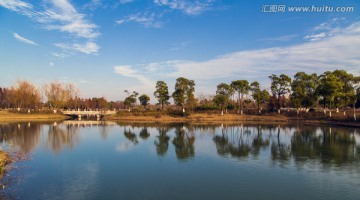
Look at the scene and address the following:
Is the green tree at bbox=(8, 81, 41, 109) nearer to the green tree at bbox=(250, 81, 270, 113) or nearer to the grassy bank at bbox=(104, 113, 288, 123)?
the grassy bank at bbox=(104, 113, 288, 123)

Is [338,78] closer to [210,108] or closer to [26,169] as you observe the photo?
[210,108]

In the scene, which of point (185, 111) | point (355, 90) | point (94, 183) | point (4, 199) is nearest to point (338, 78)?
point (355, 90)

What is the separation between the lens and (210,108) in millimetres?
68875

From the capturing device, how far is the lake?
1396 centimetres

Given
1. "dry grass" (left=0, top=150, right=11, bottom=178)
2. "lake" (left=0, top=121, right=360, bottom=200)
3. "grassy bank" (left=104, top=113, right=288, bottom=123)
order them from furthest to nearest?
1. "grassy bank" (left=104, top=113, right=288, bottom=123)
2. "dry grass" (left=0, top=150, right=11, bottom=178)
3. "lake" (left=0, top=121, right=360, bottom=200)

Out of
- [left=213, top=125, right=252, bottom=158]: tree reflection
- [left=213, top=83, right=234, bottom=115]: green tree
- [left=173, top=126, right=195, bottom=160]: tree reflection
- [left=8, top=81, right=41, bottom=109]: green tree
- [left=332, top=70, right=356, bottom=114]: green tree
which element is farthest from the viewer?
[left=8, top=81, right=41, bottom=109]: green tree

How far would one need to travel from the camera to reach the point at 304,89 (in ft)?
Answer: 191

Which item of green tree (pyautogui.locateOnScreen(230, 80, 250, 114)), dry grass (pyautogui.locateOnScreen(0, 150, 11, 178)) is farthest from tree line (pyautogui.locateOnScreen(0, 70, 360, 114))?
dry grass (pyautogui.locateOnScreen(0, 150, 11, 178))

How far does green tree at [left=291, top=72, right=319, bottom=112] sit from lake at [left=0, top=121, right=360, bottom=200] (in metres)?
27.3

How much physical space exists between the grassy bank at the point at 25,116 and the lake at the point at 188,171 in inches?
1525

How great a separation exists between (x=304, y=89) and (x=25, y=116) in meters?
64.4

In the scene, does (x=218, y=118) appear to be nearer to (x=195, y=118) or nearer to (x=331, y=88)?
(x=195, y=118)

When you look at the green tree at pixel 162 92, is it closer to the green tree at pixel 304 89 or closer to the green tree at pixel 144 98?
the green tree at pixel 144 98

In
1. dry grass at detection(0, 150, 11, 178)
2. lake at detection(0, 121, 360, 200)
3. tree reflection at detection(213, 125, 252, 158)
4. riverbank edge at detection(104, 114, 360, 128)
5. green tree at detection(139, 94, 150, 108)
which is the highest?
green tree at detection(139, 94, 150, 108)
